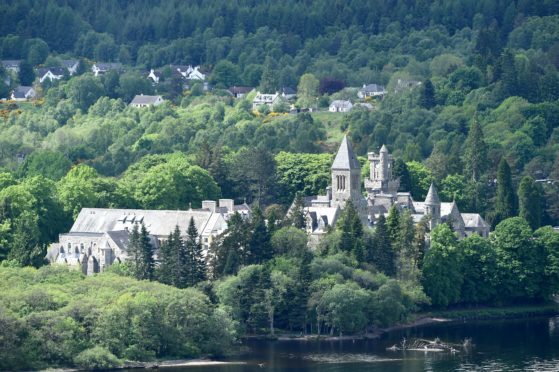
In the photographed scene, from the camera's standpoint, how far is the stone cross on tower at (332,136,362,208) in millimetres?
143750

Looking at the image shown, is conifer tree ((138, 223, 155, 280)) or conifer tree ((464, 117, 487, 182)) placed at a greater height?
conifer tree ((464, 117, 487, 182))

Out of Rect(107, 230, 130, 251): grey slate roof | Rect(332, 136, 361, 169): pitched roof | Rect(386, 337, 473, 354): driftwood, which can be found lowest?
Rect(386, 337, 473, 354): driftwood

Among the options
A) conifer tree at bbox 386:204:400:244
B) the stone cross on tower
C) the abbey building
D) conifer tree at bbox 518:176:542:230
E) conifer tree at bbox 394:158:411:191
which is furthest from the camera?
conifer tree at bbox 394:158:411:191

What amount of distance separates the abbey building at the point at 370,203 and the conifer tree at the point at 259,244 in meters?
7.59

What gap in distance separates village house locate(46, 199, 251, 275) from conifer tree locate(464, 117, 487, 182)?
3062 cm

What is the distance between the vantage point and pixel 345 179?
144250 mm

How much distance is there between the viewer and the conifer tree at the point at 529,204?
6127 inches

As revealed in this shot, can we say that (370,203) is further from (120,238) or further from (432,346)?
(432,346)

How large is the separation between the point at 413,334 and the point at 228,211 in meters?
23.2

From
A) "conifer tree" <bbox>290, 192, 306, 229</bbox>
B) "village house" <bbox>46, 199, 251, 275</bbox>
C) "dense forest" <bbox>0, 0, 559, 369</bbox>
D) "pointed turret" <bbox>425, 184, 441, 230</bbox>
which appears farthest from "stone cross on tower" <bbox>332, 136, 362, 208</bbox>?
"village house" <bbox>46, 199, 251, 275</bbox>

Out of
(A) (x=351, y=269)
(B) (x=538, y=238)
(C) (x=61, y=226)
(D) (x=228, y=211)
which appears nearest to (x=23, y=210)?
(C) (x=61, y=226)

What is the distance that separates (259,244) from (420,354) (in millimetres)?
15824

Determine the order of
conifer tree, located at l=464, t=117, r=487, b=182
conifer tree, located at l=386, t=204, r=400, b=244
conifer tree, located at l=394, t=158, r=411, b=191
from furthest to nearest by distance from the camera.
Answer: conifer tree, located at l=464, t=117, r=487, b=182, conifer tree, located at l=394, t=158, r=411, b=191, conifer tree, located at l=386, t=204, r=400, b=244

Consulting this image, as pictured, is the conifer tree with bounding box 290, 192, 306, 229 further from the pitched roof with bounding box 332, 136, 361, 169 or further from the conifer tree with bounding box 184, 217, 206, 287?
the conifer tree with bounding box 184, 217, 206, 287
